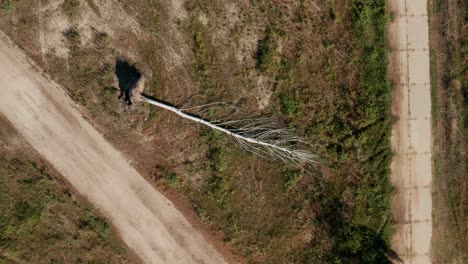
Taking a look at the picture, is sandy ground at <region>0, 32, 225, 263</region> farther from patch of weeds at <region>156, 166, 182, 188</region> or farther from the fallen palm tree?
the fallen palm tree

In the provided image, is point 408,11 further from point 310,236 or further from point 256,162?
point 310,236

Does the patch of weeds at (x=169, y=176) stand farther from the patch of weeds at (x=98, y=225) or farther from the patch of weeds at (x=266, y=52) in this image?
the patch of weeds at (x=266, y=52)

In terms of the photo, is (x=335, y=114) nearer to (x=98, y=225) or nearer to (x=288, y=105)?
(x=288, y=105)

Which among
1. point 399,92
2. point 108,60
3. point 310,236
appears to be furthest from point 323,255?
point 108,60

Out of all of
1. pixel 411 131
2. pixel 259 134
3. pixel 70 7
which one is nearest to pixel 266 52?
pixel 259 134

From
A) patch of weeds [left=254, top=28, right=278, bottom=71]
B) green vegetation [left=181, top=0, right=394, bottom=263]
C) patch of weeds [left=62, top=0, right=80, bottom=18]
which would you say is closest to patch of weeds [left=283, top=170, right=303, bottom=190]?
green vegetation [left=181, top=0, right=394, bottom=263]
